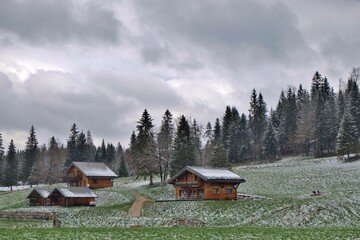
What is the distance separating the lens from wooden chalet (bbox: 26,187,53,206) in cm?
8055

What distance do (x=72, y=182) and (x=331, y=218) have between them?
69.6 m

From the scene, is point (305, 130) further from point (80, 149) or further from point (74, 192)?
point (80, 149)

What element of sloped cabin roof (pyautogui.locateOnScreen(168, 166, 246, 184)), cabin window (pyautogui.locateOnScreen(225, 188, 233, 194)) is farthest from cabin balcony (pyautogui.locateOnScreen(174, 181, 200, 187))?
cabin window (pyautogui.locateOnScreen(225, 188, 233, 194))

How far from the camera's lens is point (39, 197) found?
269 feet

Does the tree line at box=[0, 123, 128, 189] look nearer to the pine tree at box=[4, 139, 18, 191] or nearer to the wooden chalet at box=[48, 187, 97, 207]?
the pine tree at box=[4, 139, 18, 191]

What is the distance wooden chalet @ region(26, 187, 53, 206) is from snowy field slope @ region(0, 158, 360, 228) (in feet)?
6.23

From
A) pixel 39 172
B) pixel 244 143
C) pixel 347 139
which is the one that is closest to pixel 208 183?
pixel 347 139

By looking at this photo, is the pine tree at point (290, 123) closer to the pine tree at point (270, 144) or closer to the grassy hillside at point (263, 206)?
the pine tree at point (270, 144)

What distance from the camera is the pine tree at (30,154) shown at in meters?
147

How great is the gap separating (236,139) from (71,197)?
67.6m

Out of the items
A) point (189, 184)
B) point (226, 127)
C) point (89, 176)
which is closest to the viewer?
point (189, 184)

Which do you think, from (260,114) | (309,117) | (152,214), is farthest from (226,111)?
(152,214)

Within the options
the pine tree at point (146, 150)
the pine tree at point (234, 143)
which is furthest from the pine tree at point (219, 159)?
the pine tree at point (234, 143)

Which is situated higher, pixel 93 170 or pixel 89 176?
pixel 93 170
